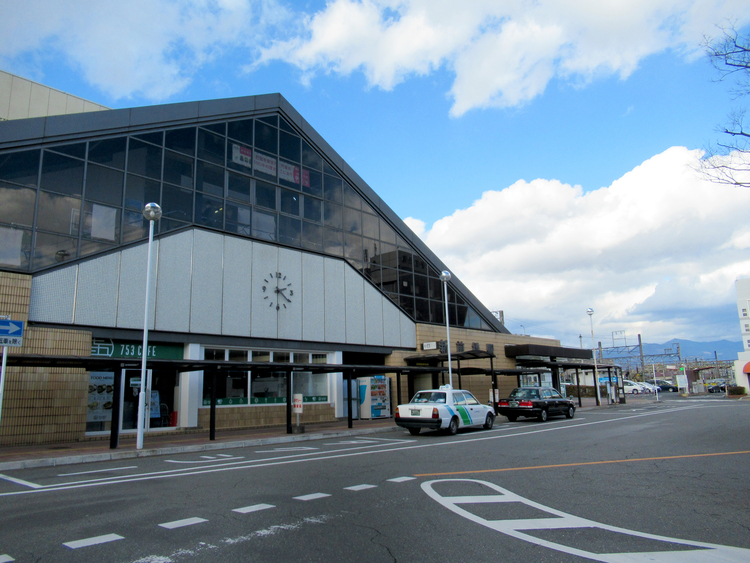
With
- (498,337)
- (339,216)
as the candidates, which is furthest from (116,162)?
(498,337)

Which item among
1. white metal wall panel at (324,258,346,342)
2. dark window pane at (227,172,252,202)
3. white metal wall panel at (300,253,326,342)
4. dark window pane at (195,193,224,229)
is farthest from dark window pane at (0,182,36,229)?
white metal wall panel at (324,258,346,342)

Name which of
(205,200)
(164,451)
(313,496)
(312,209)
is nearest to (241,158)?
(205,200)

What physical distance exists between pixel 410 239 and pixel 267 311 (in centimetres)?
1176

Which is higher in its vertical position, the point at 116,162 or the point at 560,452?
the point at 116,162

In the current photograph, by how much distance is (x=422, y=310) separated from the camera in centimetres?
3127

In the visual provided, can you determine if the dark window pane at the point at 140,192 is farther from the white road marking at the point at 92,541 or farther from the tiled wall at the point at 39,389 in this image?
the white road marking at the point at 92,541

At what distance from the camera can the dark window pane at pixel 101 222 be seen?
18234 millimetres

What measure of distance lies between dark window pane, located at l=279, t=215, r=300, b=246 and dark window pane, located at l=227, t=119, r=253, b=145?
12.7 feet

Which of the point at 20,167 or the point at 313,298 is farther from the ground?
the point at 20,167

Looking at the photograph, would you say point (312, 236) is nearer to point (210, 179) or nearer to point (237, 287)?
point (237, 287)

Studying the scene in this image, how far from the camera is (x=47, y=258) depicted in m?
17.1

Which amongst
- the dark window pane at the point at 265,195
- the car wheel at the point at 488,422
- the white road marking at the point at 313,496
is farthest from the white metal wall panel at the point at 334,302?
the white road marking at the point at 313,496

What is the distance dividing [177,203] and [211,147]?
3.37m

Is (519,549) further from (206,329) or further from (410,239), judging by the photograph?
(410,239)
